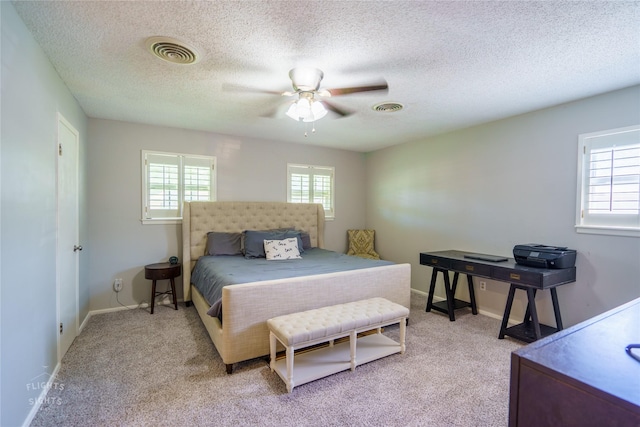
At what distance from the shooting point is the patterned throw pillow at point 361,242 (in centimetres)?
541

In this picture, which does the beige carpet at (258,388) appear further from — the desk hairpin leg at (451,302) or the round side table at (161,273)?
the round side table at (161,273)

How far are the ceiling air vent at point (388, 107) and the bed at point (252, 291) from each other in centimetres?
174

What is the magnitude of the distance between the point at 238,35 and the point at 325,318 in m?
2.14

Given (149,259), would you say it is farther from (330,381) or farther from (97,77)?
(330,381)

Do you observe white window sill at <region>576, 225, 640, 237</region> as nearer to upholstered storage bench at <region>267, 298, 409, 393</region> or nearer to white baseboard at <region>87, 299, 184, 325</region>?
upholstered storage bench at <region>267, 298, 409, 393</region>

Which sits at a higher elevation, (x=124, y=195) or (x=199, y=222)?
(x=124, y=195)

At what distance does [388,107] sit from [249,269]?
7.67ft

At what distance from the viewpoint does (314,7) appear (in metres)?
1.62

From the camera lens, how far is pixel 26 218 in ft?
5.96

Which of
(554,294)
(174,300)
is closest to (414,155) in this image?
(554,294)

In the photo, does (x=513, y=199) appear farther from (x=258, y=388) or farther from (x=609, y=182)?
(x=258, y=388)

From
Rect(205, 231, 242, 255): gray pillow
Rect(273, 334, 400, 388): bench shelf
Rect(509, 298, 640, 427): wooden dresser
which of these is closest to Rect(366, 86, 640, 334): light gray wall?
Rect(273, 334, 400, 388): bench shelf

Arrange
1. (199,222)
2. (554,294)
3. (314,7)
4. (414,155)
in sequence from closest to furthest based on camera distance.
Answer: (314,7)
(554,294)
(199,222)
(414,155)

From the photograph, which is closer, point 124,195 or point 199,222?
point 124,195
